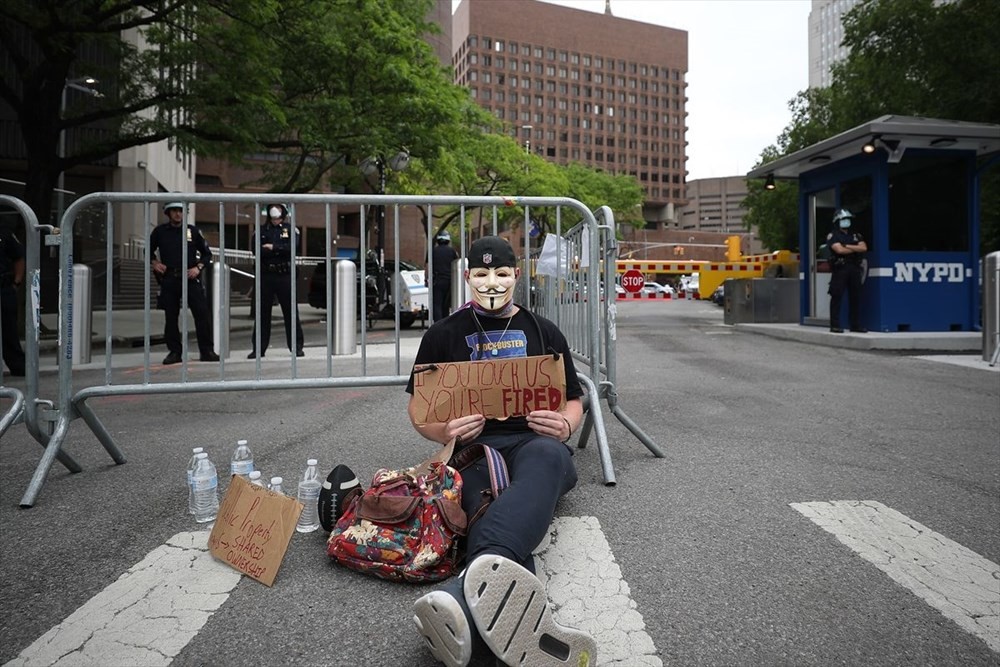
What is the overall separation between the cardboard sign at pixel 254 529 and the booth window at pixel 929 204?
40.6 feet

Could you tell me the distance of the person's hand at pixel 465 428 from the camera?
9.41 feet

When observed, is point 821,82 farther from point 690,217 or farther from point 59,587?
point 59,587

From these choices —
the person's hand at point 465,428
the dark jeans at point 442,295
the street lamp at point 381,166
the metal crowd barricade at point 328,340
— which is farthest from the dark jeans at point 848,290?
the person's hand at point 465,428

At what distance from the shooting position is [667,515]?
3.16 meters

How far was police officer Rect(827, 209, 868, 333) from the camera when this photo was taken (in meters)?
11.6

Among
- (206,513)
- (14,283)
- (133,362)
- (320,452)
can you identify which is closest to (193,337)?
(133,362)

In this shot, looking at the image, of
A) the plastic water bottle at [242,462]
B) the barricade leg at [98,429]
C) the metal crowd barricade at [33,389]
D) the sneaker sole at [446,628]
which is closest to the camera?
the sneaker sole at [446,628]

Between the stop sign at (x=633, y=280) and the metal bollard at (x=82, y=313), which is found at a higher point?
the stop sign at (x=633, y=280)

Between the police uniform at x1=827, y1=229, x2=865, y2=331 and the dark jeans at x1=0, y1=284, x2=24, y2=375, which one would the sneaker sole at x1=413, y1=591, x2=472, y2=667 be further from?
the police uniform at x1=827, y1=229, x2=865, y2=331

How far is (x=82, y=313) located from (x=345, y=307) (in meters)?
3.29

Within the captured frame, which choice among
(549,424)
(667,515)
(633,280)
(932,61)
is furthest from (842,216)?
(549,424)

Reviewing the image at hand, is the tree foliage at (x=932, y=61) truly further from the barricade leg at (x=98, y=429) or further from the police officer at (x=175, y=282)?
the barricade leg at (x=98, y=429)

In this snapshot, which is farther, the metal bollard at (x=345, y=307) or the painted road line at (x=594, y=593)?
the metal bollard at (x=345, y=307)

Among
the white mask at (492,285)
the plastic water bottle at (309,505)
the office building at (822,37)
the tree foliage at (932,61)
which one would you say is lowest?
the plastic water bottle at (309,505)
